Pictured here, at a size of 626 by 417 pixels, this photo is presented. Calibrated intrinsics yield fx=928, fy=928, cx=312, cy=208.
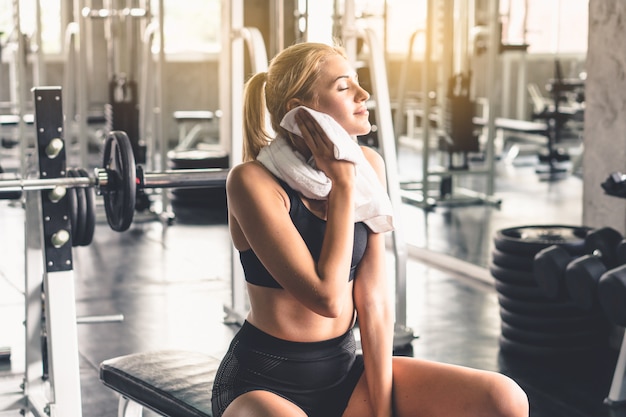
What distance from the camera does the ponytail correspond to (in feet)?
5.52

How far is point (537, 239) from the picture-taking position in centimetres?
324

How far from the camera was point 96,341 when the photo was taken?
10.9 ft

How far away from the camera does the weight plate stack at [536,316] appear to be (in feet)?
10.3

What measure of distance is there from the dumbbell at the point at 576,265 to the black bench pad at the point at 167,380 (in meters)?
1.19

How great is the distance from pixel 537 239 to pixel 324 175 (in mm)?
1838

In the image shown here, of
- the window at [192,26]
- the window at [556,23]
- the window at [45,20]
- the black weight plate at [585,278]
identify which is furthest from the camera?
the window at [192,26]

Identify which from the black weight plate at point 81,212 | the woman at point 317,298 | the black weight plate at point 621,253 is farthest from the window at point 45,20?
the woman at point 317,298

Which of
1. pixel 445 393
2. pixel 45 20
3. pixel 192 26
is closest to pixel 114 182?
pixel 445 393

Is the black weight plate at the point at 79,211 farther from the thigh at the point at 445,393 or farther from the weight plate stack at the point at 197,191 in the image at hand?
the weight plate stack at the point at 197,191

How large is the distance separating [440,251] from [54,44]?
6.84m

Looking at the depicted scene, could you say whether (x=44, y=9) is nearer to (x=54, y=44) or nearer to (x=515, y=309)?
(x=54, y=44)

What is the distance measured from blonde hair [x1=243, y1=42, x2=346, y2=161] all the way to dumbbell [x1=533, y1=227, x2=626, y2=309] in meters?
1.34

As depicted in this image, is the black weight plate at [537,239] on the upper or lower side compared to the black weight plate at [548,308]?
upper

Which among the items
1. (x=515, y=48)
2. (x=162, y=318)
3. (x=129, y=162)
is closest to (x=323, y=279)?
(x=129, y=162)
